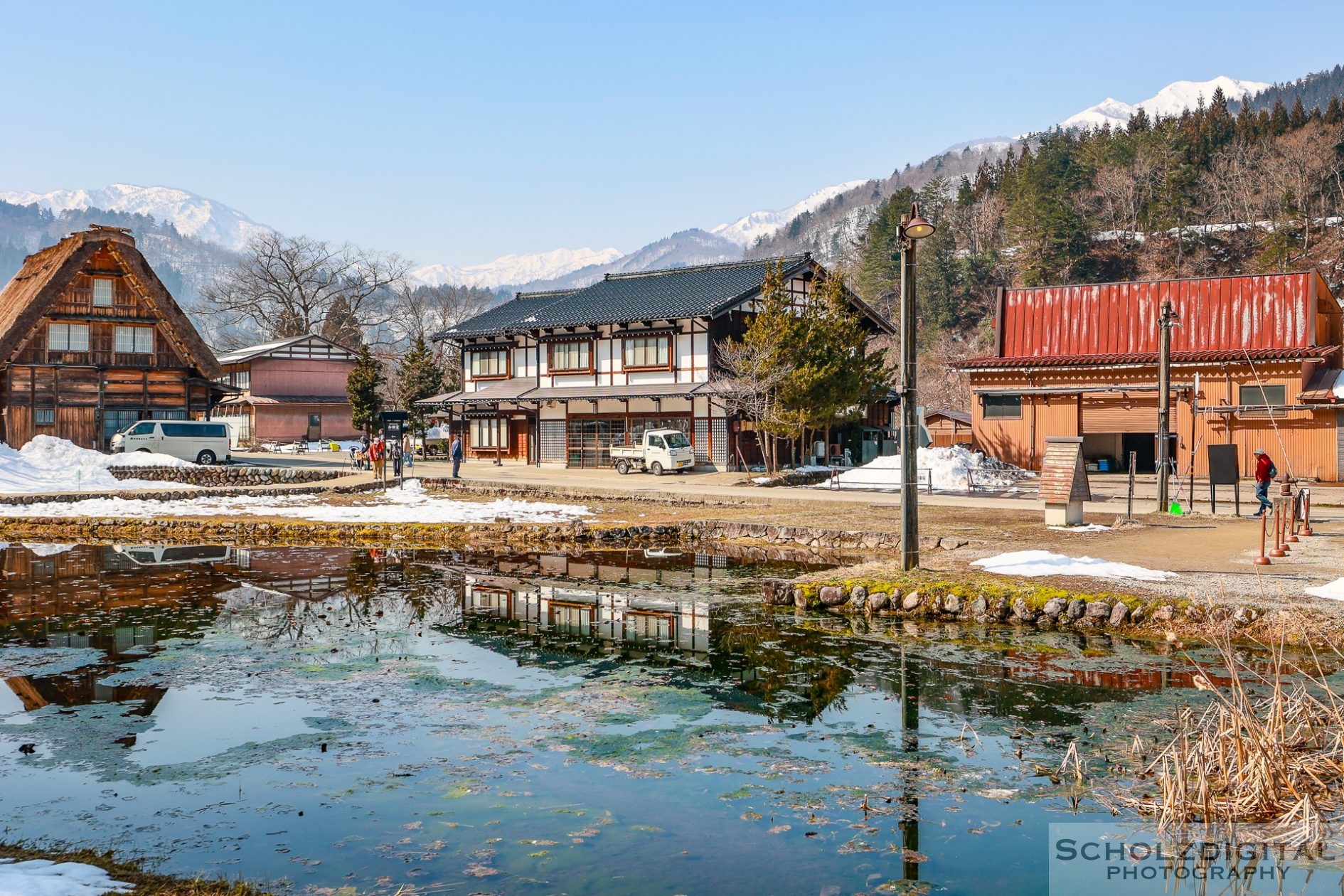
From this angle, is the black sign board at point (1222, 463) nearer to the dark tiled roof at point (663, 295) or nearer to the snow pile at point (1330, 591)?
the snow pile at point (1330, 591)

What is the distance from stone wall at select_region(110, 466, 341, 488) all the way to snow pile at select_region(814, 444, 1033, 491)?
55.1 feet

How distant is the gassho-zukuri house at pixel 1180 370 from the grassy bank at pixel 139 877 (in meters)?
28.3

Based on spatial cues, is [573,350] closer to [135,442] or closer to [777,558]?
[135,442]

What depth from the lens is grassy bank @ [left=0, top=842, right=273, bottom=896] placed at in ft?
16.7

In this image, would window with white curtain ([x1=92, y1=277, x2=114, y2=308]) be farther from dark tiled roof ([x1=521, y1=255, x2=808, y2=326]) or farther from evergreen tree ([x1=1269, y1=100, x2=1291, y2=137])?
evergreen tree ([x1=1269, y1=100, x2=1291, y2=137])

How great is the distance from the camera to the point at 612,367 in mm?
39438

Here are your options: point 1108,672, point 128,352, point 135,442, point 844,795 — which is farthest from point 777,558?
point 128,352

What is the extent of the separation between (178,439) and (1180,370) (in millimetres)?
33932

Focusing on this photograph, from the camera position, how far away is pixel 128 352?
37.9 m

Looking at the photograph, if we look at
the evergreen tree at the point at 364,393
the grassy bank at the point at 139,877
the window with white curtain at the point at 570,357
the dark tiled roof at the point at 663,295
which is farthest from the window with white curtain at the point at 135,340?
the grassy bank at the point at 139,877

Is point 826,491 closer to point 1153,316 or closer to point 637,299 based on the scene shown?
point 1153,316

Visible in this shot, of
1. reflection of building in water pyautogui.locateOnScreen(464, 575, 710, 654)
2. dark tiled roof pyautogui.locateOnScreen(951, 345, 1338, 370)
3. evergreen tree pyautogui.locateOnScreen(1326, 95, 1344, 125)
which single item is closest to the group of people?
reflection of building in water pyautogui.locateOnScreen(464, 575, 710, 654)

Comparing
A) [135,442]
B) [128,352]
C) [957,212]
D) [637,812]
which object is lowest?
[637,812]

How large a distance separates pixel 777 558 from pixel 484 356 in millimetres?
28369
